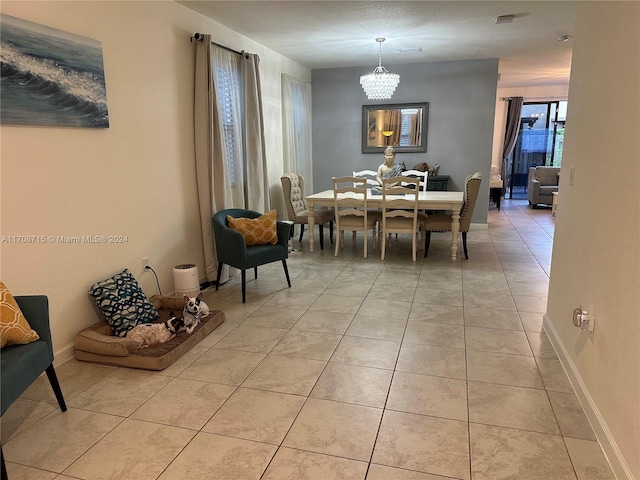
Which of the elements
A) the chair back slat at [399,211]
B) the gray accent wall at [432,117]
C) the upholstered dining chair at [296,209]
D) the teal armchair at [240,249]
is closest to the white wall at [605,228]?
the chair back slat at [399,211]

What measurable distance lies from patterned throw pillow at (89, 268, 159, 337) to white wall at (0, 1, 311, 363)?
0.10 meters

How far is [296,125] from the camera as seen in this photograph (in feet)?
21.0

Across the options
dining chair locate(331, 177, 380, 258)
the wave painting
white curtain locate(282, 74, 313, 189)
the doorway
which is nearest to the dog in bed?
the wave painting

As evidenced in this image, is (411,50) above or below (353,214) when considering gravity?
above

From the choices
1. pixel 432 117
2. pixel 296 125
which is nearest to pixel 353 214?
pixel 296 125

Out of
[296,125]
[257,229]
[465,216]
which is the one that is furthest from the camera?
[296,125]

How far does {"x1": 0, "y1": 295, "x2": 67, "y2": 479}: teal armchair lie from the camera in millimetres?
1737

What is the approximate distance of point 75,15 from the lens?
8.71ft

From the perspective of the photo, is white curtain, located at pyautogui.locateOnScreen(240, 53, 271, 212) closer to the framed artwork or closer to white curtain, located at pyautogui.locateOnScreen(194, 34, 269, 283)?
white curtain, located at pyautogui.locateOnScreen(194, 34, 269, 283)

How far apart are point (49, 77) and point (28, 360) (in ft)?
5.27

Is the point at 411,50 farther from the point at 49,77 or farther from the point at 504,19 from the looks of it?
the point at 49,77

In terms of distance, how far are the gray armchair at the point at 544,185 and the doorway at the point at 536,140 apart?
5.21 ft

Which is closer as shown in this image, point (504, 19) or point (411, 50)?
point (504, 19)

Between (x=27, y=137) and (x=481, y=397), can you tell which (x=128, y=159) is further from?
(x=481, y=397)
